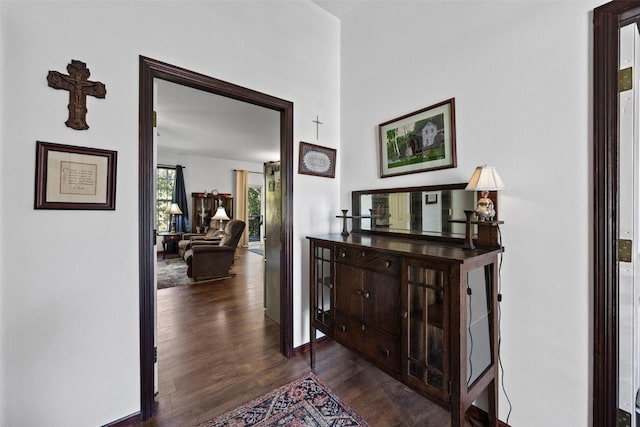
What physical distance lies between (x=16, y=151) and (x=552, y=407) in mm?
2888

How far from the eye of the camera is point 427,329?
52.1 inches

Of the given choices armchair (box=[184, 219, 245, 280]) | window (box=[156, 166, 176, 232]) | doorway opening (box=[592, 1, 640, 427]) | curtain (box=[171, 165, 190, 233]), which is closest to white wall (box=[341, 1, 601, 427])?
doorway opening (box=[592, 1, 640, 427])

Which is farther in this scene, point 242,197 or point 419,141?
point 242,197

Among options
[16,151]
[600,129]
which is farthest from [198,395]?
[600,129]

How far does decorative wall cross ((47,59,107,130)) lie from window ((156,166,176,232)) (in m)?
6.23

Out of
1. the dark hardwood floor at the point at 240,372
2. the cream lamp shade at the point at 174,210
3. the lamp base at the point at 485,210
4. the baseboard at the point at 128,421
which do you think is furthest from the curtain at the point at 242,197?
the lamp base at the point at 485,210

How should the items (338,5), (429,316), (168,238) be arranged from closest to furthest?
(429,316) → (338,5) → (168,238)

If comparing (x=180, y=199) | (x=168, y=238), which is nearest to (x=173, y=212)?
(x=180, y=199)

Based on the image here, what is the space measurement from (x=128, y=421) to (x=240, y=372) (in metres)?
0.70

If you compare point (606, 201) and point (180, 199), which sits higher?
point (180, 199)

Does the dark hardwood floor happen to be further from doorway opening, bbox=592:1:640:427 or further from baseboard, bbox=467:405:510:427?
doorway opening, bbox=592:1:640:427

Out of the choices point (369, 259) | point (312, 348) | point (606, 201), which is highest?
point (606, 201)

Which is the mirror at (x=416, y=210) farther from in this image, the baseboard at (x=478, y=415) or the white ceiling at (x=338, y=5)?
the white ceiling at (x=338, y=5)

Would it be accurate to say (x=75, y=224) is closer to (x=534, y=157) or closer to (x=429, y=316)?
(x=429, y=316)
